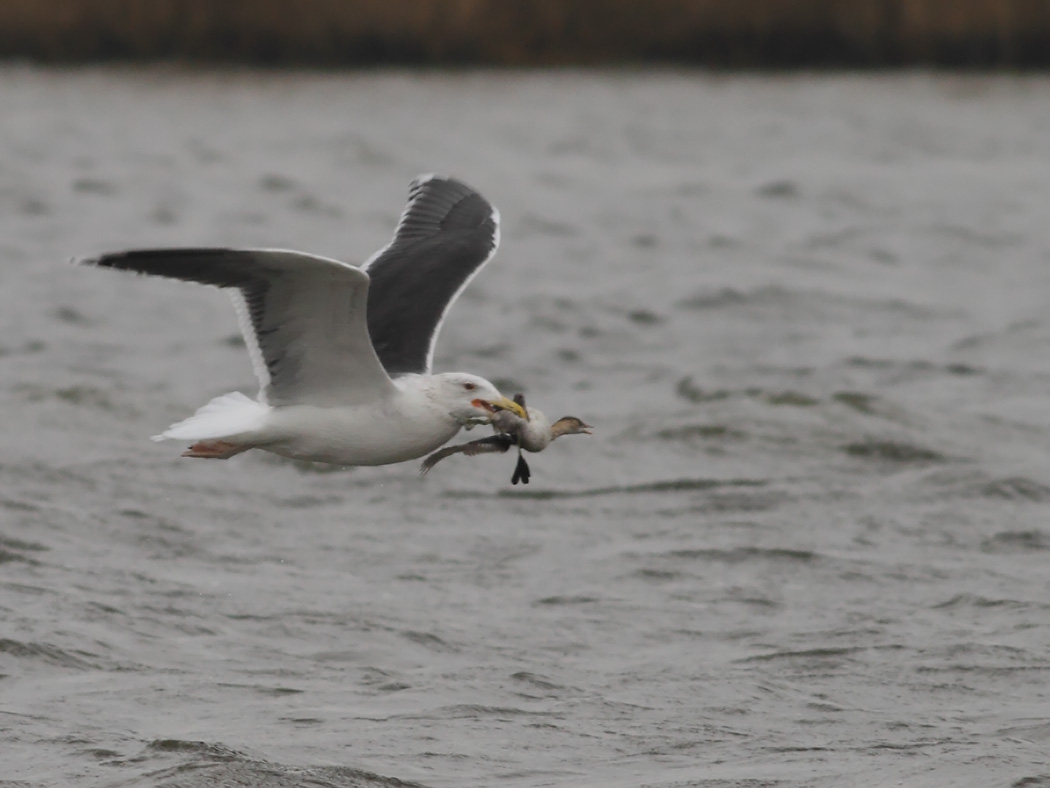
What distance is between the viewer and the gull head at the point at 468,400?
7.05 metres

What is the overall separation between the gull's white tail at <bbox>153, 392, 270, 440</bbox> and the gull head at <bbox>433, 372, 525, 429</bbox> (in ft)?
2.26

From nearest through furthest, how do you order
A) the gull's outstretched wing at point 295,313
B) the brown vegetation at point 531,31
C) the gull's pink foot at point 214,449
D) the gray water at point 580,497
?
the gull's outstretched wing at point 295,313, the gull's pink foot at point 214,449, the gray water at point 580,497, the brown vegetation at point 531,31

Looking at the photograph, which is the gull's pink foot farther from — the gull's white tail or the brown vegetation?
the brown vegetation

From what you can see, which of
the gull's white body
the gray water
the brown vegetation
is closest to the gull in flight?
the gull's white body

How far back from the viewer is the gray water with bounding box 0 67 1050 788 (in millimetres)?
7699

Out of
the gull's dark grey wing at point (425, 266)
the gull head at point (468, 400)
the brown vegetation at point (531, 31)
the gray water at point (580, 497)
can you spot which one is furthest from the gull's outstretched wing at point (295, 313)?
the brown vegetation at point (531, 31)

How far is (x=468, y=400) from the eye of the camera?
7.06 metres

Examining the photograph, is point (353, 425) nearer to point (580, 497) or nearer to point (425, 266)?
point (425, 266)

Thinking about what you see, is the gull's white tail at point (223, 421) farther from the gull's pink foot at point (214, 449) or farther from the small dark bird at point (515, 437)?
the small dark bird at point (515, 437)

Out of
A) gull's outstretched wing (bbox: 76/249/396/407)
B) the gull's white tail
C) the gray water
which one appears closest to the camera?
gull's outstretched wing (bbox: 76/249/396/407)

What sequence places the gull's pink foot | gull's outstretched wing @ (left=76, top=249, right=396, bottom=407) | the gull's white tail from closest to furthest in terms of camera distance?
gull's outstretched wing @ (left=76, top=249, right=396, bottom=407), the gull's white tail, the gull's pink foot

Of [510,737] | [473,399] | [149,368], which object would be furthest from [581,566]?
[149,368]

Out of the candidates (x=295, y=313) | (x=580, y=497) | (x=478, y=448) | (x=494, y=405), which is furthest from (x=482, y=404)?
(x=580, y=497)

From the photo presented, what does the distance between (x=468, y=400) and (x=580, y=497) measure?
4.51 meters
